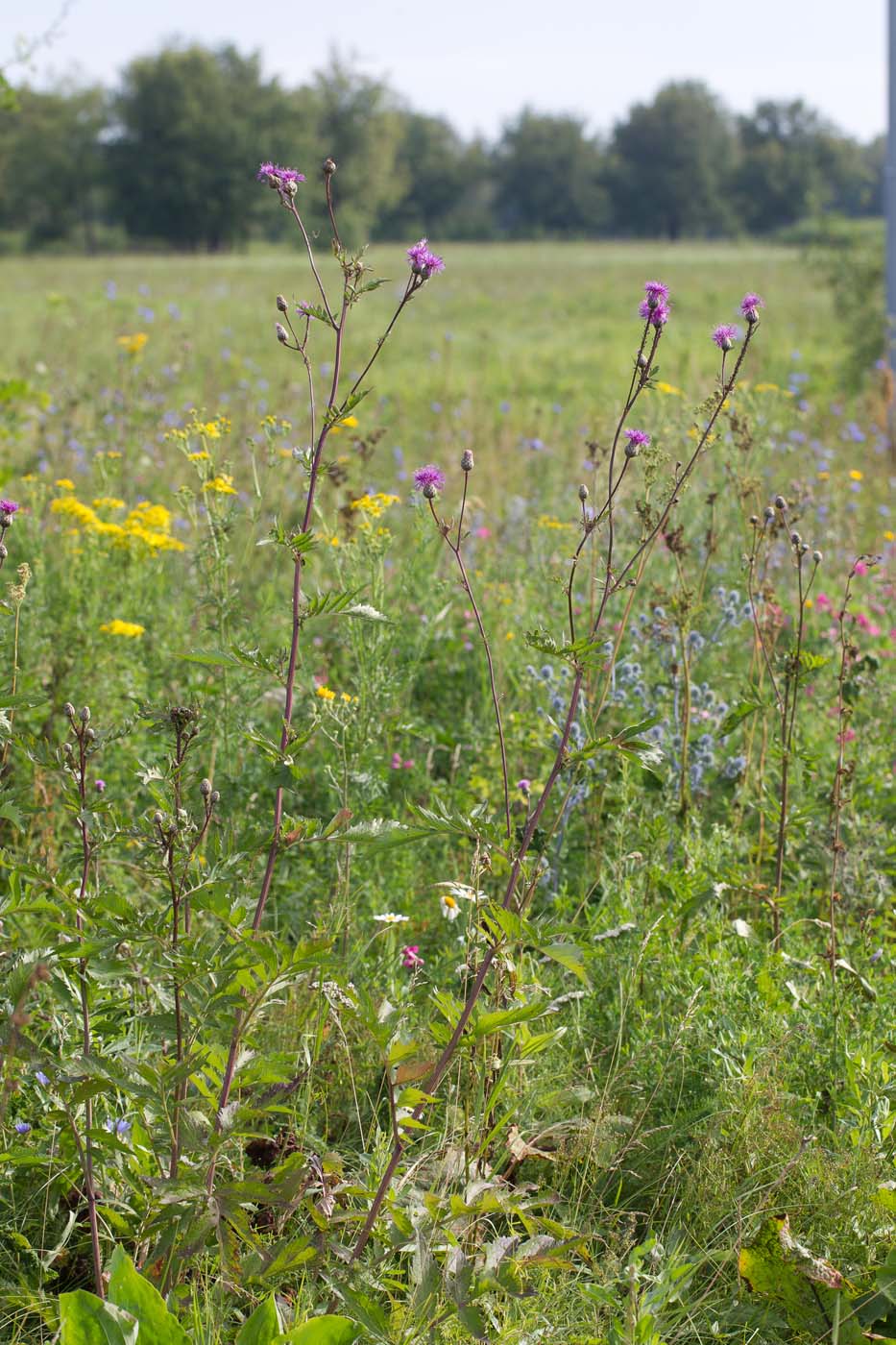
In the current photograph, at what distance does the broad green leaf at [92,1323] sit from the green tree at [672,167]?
100 meters

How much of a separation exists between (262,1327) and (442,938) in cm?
137

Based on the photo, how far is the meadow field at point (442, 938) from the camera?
1596mm

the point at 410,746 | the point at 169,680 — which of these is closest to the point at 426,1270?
the point at 410,746

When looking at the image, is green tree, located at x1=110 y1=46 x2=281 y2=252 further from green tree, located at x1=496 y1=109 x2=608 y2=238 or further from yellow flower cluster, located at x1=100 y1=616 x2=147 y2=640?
yellow flower cluster, located at x1=100 y1=616 x2=147 y2=640

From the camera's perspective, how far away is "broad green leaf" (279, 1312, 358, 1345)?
4.89 feet

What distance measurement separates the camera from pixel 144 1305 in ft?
4.85

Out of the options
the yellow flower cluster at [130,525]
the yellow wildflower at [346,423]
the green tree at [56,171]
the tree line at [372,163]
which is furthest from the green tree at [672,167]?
the yellow wildflower at [346,423]

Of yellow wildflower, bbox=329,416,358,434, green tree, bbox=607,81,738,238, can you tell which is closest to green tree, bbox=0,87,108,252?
green tree, bbox=607,81,738,238

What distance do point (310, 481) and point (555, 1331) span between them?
132 cm

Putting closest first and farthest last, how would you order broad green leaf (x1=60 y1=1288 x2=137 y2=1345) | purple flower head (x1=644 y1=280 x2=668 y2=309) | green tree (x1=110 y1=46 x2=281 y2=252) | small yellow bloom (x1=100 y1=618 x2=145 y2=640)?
broad green leaf (x1=60 y1=1288 x2=137 y2=1345) → purple flower head (x1=644 y1=280 x2=668 y2=309) → small yellow bloom (x1=100 y1=618 x2=145 y2=640) → green tree (x1=110 y1=46 x2=281 y2=252)

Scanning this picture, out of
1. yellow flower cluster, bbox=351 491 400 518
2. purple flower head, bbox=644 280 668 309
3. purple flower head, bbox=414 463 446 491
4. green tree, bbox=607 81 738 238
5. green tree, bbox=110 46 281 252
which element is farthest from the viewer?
green tree, bbox=607 81 738 238

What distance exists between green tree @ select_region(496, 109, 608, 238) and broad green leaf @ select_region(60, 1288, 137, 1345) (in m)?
98.2

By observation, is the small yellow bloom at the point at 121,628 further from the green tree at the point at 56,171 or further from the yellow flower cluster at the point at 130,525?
the green tree at the point at 56,171

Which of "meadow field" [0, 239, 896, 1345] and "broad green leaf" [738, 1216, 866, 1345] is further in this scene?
"broad green leaf" [738, 1216, 866, 1345]
